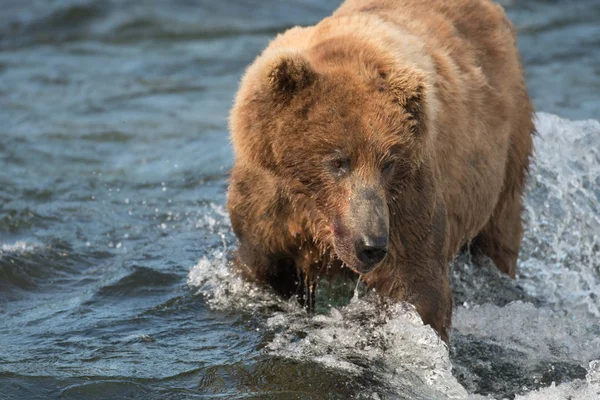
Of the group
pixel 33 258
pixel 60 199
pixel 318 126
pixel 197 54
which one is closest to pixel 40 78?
pixel 197 54

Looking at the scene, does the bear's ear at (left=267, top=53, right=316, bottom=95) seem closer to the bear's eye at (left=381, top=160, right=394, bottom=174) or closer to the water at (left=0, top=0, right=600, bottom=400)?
the bear's eye at (left=381, top=160, right=394, bottom=174)

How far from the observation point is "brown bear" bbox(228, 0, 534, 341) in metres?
4.35

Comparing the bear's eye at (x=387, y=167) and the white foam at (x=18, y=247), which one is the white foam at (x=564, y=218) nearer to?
the bear's eye at (x=387, y=167)

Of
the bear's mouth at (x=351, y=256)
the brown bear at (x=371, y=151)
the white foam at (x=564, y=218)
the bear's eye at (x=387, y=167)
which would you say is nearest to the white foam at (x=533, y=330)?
the brown bear at (x=371, y=151)

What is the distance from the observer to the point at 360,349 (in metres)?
5.15

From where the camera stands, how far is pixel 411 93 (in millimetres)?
4332

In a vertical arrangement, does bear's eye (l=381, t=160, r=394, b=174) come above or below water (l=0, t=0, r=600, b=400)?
above

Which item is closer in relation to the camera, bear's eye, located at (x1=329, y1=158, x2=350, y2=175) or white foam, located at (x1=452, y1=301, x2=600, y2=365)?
bear's eye, located at (x1=329, y1=158, x2=350, y2=175)

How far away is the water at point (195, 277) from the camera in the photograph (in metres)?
4.90

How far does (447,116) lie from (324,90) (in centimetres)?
102

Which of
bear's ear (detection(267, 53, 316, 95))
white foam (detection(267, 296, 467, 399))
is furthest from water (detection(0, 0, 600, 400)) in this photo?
bear's ear (detection(267, 53, 316, 95))

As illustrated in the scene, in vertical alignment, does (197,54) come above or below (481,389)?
above

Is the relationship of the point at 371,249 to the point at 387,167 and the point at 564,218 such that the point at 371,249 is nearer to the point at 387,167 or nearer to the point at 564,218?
the point at 387,167

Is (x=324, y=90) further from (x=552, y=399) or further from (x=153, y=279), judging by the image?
(x=153, y=279)
